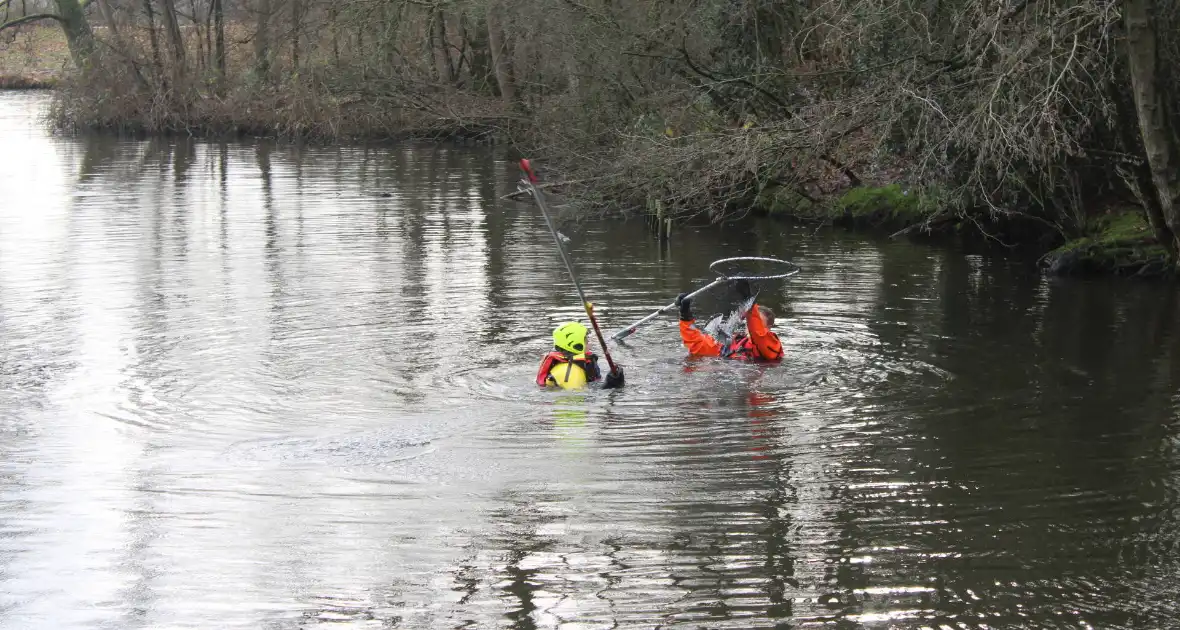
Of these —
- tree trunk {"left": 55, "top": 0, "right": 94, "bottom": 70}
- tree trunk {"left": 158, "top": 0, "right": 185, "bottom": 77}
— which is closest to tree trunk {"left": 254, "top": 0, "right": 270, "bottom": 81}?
tree trunk {"left": 158, "top": 0, "right": 185, "bottom": 77}

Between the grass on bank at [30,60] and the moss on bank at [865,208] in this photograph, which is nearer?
the moss on bank at [865,208]

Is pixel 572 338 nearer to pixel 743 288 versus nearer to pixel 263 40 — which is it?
pixel 743 288

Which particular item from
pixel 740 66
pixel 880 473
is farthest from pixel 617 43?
pixel 880 473

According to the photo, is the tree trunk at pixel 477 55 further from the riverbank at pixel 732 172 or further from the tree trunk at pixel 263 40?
the tree trunk at pixel 263 40

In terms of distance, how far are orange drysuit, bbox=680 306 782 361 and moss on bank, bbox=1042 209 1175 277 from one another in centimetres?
752

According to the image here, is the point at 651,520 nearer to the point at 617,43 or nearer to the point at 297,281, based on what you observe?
the point at 297,281

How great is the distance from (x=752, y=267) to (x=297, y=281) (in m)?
6.79

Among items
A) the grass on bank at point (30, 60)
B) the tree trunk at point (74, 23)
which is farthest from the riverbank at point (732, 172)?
the grass on bank at point (30, 60)

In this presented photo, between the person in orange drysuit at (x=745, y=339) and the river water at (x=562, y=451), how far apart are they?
0.21 metres

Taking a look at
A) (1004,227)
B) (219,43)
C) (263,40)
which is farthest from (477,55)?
(1004,227)

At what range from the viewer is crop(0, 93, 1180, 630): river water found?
759 centimetres

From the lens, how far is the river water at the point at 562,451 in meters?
7.59

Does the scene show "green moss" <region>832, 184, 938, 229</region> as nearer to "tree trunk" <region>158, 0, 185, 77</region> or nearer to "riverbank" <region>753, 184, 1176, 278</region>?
"riverbank" <region>753, 184, 1176, 278</region>

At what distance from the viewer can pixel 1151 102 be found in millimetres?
13820
